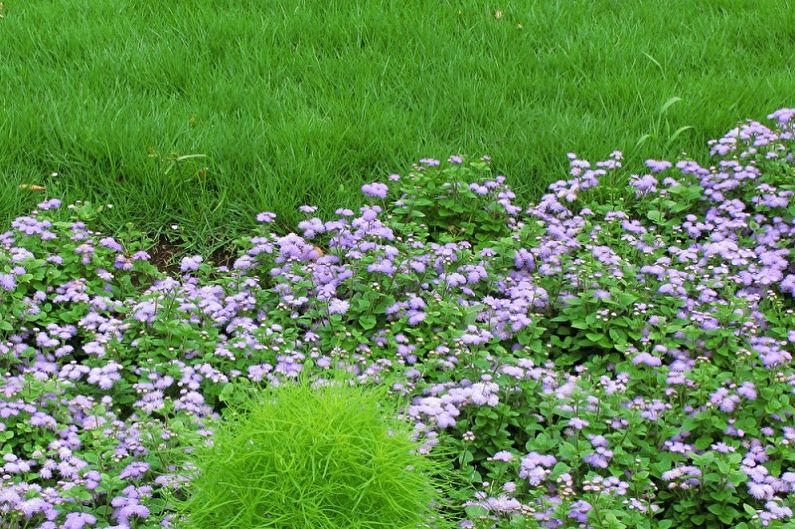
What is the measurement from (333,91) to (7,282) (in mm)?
2160

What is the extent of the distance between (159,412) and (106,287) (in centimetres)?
107

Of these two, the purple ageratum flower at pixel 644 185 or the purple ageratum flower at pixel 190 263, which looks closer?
the purple ageratum flower at pixel 190 263

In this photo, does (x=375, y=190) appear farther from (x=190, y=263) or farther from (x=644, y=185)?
(x=644, y=185)

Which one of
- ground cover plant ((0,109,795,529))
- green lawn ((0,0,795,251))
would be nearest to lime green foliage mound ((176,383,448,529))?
ground cover plant ((0,109,795,529))

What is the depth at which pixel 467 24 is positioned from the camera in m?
5.90

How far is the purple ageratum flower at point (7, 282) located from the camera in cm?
376

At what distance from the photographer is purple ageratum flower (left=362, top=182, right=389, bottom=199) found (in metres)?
4.37

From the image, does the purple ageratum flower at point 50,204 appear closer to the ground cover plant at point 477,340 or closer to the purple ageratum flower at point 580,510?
the ground cover plant at point 477,340

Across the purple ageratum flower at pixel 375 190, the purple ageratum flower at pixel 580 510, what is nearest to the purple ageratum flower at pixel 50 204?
the purple ageratum flower at pixel 375 190

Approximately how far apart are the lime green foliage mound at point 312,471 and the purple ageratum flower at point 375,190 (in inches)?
75.9

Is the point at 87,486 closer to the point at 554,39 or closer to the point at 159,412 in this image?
the point at 159,412

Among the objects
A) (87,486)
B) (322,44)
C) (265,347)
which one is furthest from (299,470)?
(322,44)

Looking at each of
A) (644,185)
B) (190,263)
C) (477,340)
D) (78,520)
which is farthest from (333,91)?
(78,520)

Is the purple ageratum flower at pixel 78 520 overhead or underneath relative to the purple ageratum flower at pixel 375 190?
underneath
